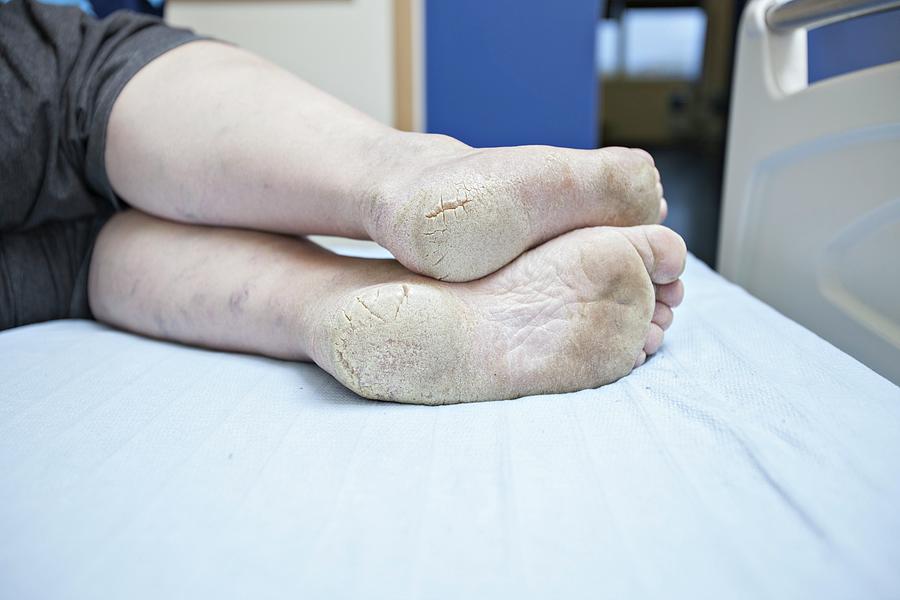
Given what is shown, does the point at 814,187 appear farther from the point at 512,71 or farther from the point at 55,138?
the point at 512,71

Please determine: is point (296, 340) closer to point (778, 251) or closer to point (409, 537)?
point (409, 537)

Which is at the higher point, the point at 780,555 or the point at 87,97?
the point at 87,97

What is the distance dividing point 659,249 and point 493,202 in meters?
0.15

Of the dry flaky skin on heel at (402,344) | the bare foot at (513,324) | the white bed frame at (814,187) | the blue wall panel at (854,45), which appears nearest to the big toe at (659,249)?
the bare foot at (513,324)

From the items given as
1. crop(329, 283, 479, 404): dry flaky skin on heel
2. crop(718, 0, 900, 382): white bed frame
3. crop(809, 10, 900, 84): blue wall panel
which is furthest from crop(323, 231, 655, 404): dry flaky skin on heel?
crop(809, 10, 900, 84): blue wall panel

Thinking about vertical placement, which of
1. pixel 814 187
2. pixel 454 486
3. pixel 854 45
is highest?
pixel 854 45

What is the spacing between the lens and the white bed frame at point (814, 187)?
81 cm

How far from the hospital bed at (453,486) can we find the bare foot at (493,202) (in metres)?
0.13

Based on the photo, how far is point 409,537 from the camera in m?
0.44

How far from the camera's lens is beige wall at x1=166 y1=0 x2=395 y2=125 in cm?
215

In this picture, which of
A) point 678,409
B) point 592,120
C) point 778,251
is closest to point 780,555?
point 678,409

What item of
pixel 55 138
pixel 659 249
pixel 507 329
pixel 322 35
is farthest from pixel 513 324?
pixel 322 35

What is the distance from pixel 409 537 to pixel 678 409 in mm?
264

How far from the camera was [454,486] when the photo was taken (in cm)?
49
